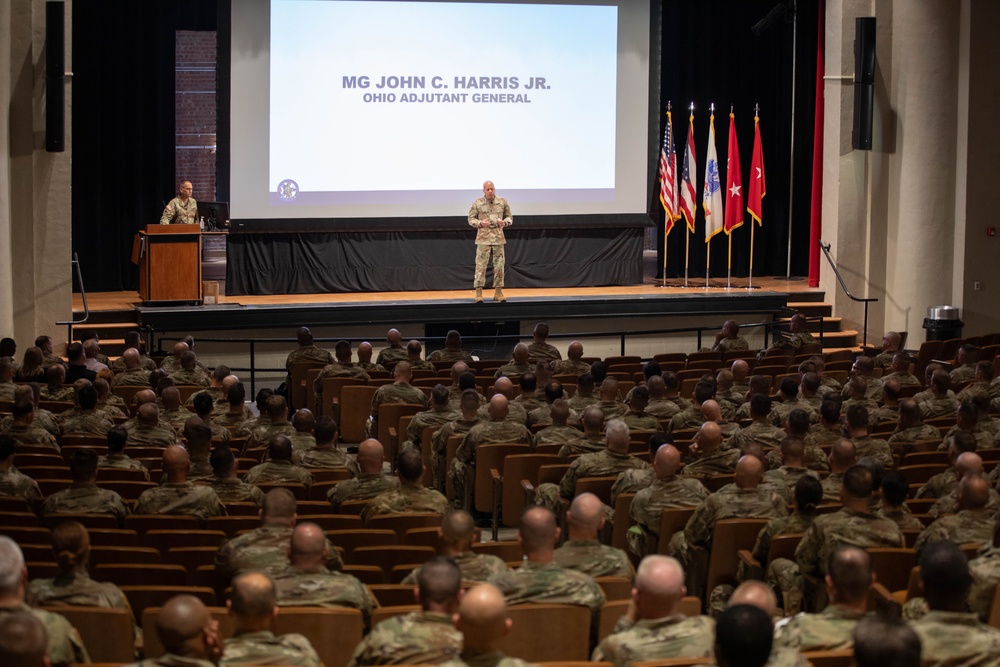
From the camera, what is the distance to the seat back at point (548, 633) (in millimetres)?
5059

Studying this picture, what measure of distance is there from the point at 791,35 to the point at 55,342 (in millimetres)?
12841

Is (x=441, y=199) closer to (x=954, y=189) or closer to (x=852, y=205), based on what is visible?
(x=852, y=205)

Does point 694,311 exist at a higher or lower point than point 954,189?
lower

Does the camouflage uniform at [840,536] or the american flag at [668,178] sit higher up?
the american flag at [668,178]

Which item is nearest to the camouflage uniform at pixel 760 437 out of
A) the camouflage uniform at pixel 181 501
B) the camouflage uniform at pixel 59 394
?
the camouflage uniform at pixel 181 501

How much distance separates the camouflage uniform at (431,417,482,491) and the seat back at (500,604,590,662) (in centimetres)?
426

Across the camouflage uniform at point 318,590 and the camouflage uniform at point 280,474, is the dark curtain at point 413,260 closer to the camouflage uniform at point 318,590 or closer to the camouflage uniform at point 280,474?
the camouflage uniform at point 280,474

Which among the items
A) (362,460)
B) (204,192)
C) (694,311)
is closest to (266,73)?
(204,192)

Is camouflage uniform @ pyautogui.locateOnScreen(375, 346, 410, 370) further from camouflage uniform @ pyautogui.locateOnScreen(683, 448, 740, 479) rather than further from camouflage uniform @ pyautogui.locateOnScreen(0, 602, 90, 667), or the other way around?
camouflage uniform @ pyautogui.locateOnScreen(0, 602, 90, 667)

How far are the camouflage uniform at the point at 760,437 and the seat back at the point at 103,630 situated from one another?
4687 mm

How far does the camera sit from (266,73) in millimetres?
17266

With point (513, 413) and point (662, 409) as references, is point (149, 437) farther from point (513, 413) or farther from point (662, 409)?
point (662, 409)

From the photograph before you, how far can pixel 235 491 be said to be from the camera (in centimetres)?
736

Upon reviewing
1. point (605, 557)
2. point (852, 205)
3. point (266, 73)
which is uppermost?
point (266, 73)
